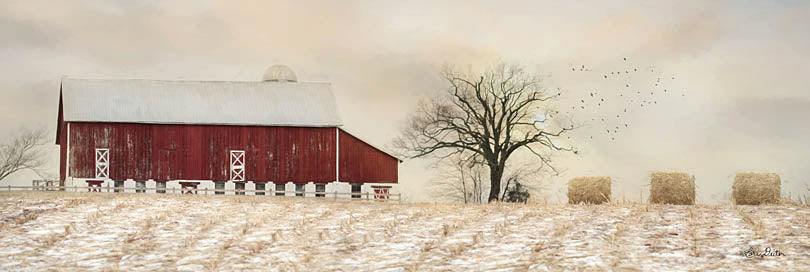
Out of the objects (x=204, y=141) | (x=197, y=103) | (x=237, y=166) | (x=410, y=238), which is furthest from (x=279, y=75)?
(x=410, y=238)

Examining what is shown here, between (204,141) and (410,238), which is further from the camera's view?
(204,141)

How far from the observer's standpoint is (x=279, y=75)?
42812mm

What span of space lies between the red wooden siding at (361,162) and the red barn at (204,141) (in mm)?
46

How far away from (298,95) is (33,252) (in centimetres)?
2424

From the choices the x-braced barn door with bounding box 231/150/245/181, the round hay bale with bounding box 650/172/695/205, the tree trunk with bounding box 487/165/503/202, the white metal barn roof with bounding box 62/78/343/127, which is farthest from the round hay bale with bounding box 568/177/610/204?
the x-braced barn door with bounding box 231/150/245/181

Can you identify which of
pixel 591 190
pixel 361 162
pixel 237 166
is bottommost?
pixel 591 190

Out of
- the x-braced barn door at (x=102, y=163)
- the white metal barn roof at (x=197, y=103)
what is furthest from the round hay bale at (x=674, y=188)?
the x-braced barn door at (x=102, y=163)

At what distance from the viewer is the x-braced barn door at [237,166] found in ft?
123

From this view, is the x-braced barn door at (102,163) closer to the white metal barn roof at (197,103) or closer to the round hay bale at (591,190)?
the white metal barn roof at (197,103)

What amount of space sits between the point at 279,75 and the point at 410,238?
2703 centimetres

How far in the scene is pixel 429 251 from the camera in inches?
612

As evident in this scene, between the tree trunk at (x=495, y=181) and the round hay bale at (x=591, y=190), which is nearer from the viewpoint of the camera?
the round hay bale at (x=591, y=190)

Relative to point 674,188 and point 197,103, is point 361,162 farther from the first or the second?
point 674,188

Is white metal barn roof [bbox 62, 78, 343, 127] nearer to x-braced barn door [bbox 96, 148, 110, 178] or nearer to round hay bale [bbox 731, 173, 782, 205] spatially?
Result: x-braced barn door [bbox 96, 148, 110, 178]
